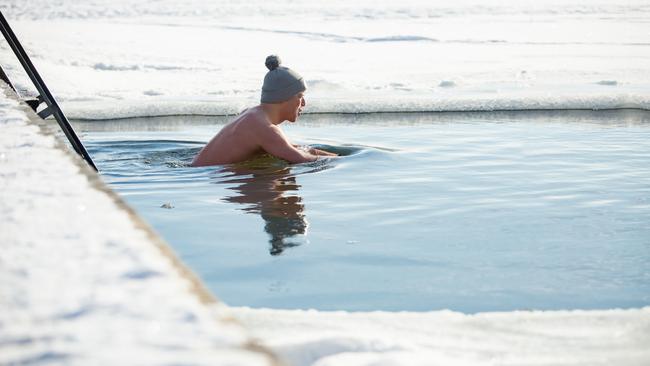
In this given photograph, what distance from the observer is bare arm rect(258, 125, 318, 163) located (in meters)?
6.25

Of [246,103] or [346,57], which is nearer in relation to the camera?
[246,103]

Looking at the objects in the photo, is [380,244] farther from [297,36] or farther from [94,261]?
[297,36]

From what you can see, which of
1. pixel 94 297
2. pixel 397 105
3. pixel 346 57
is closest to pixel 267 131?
pixel 397 105

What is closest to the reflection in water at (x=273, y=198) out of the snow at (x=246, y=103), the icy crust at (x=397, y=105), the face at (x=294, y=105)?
the face at (x=294, y=105)

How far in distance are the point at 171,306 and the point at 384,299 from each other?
1.79 m

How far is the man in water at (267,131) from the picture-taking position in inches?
247

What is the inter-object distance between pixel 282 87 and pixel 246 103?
3.92 metres

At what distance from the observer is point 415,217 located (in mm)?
4594

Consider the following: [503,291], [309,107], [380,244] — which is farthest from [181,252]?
[309,107]

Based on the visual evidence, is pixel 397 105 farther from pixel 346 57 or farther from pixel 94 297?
pixel 94 297

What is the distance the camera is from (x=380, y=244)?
13.1ft

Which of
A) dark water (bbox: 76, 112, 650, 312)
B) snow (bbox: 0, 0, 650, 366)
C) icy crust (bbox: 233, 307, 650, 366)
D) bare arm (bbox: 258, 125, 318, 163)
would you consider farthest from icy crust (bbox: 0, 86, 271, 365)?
bare arm (bbox: 258, 125, 318, 163)

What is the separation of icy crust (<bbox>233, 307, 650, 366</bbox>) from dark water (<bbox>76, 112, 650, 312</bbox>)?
48cm

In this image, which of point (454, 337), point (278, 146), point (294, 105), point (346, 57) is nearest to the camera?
point (454, 337)
